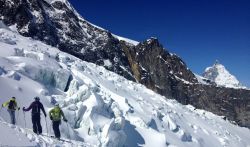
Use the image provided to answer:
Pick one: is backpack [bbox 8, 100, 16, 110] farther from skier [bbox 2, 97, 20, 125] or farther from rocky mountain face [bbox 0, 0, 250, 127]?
rocky mountain face [bbox 0, 0, 250, 127]

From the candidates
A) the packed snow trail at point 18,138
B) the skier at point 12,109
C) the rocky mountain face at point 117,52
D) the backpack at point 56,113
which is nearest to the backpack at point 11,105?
the skier at point 12,109

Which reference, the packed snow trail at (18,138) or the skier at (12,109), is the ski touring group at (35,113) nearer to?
the skier at (12,109)

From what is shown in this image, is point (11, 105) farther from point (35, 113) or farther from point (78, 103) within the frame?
point (78, 103)

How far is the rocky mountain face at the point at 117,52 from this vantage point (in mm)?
60594

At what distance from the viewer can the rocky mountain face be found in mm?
60594

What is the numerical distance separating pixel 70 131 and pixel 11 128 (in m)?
8.54

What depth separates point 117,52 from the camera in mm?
79312

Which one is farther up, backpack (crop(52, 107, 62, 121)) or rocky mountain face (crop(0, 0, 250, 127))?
rocky mountain face (crop(0, 0, 250, 127))

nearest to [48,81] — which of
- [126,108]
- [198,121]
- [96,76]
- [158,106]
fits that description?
[126,108]

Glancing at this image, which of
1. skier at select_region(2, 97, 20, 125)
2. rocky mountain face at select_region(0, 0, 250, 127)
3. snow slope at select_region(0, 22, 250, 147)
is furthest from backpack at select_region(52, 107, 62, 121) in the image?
rocky mountain face at select_region(0, 0, 250, 127)

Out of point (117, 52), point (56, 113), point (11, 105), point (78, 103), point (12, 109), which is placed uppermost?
point (117, 52)

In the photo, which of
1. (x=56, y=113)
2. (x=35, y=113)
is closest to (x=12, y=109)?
(x=35, y=113)

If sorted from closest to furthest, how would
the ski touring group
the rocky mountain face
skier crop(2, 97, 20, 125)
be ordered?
the ski touring group, skier crop(2, 97, 20, 125), the rocky mountain face

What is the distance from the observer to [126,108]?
105ft
